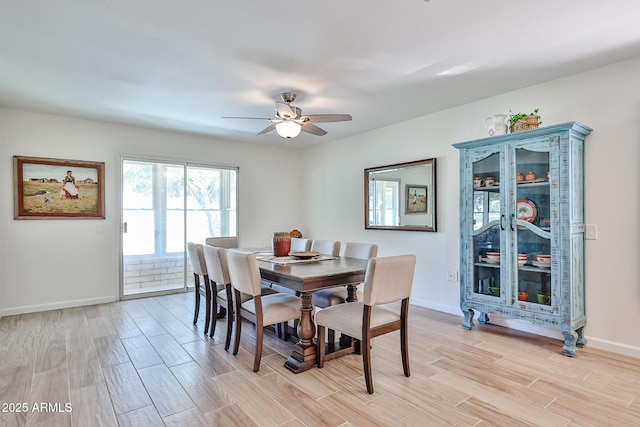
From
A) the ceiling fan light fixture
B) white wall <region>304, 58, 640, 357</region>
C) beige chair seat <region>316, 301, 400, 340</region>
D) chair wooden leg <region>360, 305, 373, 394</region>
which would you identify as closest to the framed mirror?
white wall <region>304, 58, 640, 357</region>

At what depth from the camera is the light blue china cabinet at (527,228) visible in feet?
9.37

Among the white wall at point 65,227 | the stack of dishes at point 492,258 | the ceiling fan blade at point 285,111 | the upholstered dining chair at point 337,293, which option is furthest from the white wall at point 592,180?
the white wall at point 65,227

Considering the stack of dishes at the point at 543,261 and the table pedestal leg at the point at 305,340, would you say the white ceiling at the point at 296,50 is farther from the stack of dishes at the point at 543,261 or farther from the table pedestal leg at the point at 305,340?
the table pedestal leg at the point at 305,340

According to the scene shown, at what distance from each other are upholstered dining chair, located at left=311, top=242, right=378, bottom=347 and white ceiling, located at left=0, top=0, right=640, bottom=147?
1588 mm

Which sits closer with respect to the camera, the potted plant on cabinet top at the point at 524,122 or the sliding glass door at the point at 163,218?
the potted plant on cabinet top at the point at 524,122

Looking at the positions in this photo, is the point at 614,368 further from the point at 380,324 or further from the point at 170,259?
the point at 170,259

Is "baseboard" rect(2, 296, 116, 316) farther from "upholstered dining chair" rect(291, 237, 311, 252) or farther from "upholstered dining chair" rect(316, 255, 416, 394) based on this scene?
"upholstered dining chair" rect(316, 255, 416, 394)

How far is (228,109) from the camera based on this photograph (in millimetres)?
4059

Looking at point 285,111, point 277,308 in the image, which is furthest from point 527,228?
point 285,111

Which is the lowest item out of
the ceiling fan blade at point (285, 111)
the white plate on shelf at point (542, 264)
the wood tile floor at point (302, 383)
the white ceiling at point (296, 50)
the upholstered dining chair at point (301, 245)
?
the wood tile floor at point (302, 383)

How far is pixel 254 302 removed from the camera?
262 centimetres

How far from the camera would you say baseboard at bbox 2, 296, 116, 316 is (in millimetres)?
4090

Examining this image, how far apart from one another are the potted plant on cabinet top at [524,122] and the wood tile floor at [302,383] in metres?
1.94

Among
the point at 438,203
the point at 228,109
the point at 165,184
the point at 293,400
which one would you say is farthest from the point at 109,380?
the point at 438,203
